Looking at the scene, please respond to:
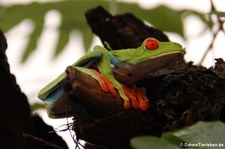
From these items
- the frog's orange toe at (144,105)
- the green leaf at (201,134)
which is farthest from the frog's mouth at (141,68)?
the green leaf at (201,134)

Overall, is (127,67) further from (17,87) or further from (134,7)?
(134,7)

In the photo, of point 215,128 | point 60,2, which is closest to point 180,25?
point 60,2

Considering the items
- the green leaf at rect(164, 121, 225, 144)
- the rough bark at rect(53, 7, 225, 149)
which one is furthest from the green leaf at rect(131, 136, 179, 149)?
the rough bark at rect(53, 7, 225, 149)

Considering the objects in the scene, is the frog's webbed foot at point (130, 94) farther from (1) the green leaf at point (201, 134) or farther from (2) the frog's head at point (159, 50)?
(1) the green leaf at point (201, 134)

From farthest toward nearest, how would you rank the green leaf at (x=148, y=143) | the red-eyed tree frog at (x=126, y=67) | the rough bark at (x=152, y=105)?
the red-eyed tree frog at (x=126, y=67), the rough bark at (x=152, y=105), the green leaf at (x=148, y=143)

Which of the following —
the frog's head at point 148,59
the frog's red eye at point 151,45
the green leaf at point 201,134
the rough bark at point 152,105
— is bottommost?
the rough bark at point 152,105

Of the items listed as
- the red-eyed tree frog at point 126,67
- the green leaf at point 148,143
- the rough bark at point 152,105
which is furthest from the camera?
the red-eyed tree frog at point 126,67
